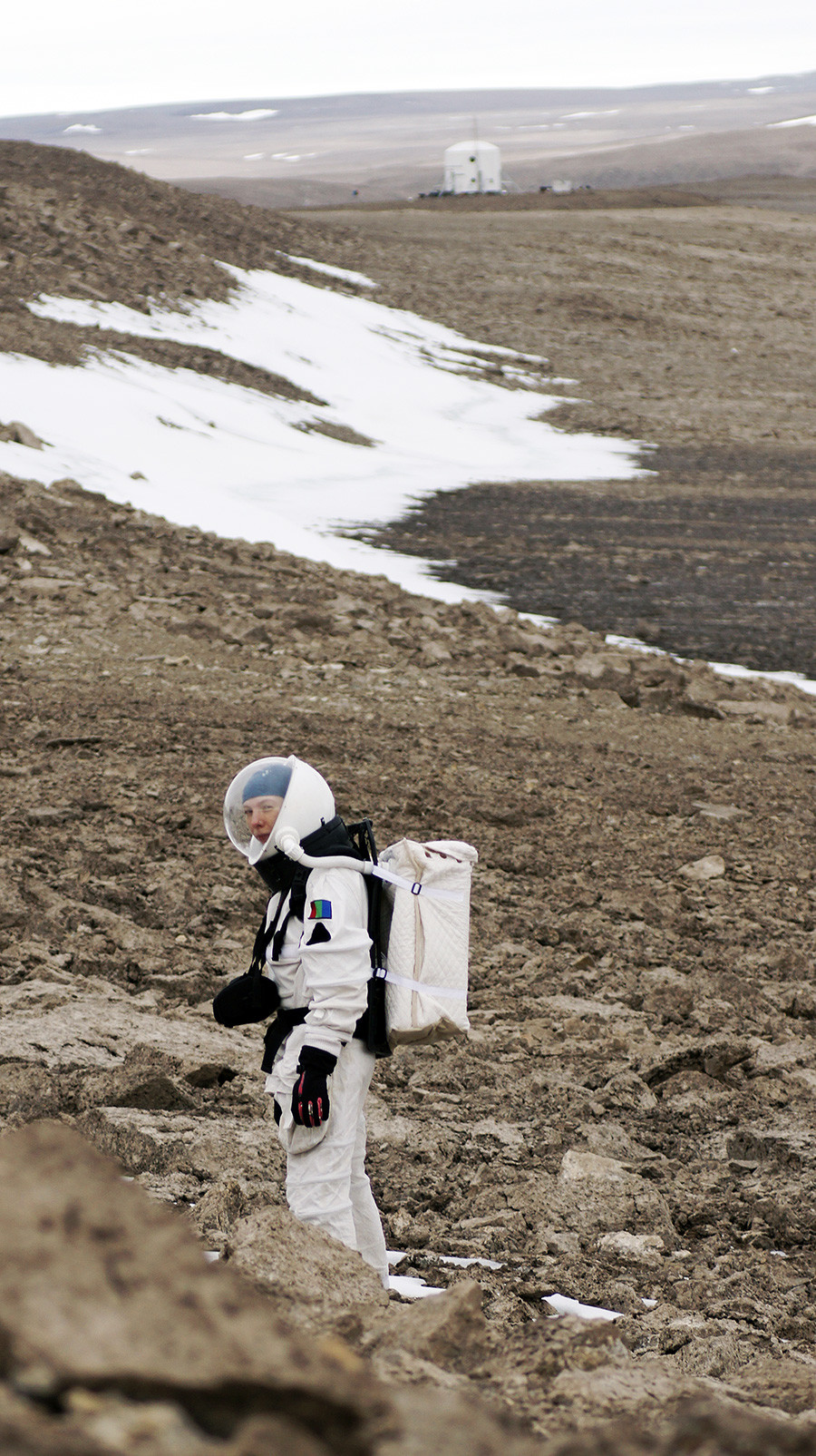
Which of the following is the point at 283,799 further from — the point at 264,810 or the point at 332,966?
the point at 332,966

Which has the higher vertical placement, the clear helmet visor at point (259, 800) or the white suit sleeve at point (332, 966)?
the clear helmet visor at point (259, 800)

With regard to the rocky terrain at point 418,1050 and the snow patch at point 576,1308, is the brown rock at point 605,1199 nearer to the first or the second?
the rocky terrain at point 418,1050

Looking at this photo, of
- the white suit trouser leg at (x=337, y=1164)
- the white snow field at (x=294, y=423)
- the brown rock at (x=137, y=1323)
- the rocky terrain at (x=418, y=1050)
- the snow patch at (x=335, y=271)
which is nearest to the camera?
the brown rock at (x=137, y=1323)

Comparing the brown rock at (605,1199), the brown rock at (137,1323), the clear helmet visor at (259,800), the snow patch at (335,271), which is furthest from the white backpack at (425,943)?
the snow patch at (335,271)

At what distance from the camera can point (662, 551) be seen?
656 inches

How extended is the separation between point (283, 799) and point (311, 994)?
594 millimetres

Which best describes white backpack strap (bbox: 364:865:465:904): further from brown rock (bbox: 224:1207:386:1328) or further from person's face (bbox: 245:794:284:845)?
brown rock (bbox: 224:1207:386:1328)

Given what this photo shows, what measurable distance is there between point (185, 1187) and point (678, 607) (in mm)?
10852

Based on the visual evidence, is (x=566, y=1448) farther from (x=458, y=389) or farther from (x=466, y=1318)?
(x=458, y=389)

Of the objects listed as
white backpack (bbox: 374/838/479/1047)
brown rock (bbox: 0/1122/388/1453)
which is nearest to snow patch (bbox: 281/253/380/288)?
white backpack (bbox: 374/838/479/1047)

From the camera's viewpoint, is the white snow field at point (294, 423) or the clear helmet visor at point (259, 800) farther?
the white snow field at point (294, 423)

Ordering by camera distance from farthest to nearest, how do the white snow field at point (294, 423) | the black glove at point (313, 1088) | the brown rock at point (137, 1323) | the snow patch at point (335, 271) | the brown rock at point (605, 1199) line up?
the snow patch at point (335, 271) < the white snow field at point (294, 423) < the brown rock at point (605, 1199) < the black glove at point (313, 1088) < the brown rock at point (137, 1323)

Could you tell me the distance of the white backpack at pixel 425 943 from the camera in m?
3.67

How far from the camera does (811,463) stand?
894 inches
